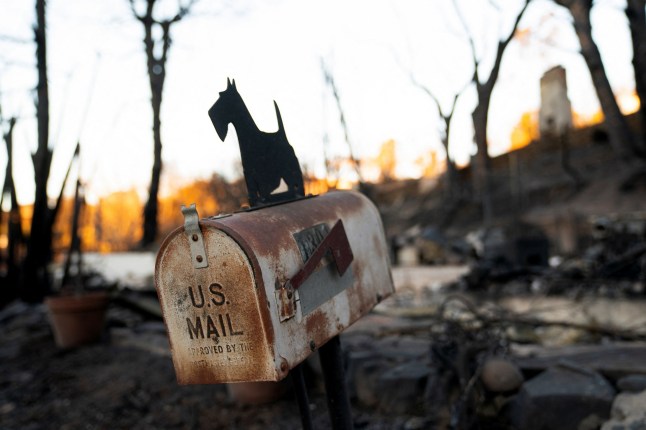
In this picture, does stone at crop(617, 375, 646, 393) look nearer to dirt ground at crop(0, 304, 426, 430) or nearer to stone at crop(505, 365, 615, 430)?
stone at crop(505, 365, 615, 430)

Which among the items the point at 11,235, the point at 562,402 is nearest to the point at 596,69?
the point at 562,402

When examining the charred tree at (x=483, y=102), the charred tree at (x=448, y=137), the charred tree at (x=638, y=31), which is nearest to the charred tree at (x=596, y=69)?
the charred tree at (x=638, y=31)

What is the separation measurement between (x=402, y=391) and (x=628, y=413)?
1.13 meters

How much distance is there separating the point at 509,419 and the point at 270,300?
1.98 m

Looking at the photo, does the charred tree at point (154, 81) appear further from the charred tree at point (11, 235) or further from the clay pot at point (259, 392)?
the clay pot at point (259, 392)

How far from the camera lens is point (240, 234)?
3.91 ft

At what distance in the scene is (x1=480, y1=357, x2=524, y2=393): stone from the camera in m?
2.71

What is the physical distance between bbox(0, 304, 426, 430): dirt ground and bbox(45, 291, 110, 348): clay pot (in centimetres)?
11

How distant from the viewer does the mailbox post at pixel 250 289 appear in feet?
3.88

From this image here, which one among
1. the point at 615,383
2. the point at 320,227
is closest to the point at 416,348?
the point at 615,383

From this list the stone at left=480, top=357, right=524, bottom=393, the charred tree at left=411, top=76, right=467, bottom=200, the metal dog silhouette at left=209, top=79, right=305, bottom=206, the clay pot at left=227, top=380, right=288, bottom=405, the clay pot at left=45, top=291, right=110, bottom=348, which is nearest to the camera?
the metal dog silhouette at left=209, top=79, right=305, bottom=206

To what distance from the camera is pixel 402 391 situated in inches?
119

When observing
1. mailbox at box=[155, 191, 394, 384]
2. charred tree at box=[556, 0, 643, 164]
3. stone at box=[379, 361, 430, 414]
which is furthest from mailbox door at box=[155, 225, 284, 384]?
charred tree at box=[556, 0, 643, 164]

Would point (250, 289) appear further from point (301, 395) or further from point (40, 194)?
point (40, 194)
